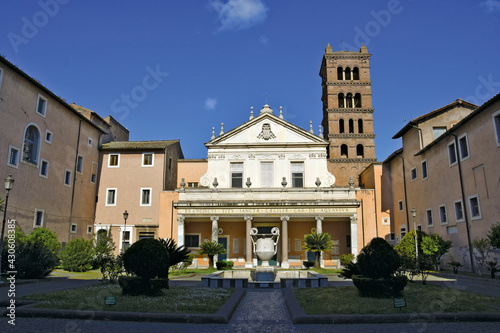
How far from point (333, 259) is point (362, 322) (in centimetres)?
2458

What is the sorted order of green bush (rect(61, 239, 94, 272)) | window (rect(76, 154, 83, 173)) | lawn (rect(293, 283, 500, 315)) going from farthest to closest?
window (rect(76, 154, 83, 173)) < green bush (rect(61, 239, 94, 272)) < lawn (rect(293, 283, 500, 315))

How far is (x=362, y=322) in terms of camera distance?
8.59 metres

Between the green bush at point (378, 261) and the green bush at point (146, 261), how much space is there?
6143mm

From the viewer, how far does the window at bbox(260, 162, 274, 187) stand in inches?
1341

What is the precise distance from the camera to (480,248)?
19391 millimetres

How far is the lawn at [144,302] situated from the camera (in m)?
9.48

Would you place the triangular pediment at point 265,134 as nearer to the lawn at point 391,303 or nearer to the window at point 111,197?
the window at point 111,197

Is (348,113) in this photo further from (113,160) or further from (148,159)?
(113,160)

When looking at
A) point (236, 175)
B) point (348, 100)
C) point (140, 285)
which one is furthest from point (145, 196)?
point (348, 100)

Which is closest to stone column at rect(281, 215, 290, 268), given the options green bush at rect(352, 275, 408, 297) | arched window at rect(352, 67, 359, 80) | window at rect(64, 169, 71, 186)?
window at rect(64, 169, 71, 186)

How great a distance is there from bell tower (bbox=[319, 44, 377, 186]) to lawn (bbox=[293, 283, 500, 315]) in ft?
95.7

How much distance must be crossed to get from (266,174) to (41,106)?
18582 mm

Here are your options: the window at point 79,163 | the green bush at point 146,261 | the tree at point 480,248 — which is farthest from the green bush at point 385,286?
the window at point 79,163

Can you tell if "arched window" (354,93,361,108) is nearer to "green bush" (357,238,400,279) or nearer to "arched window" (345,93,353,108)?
"arched window" (345,93,353,108)
